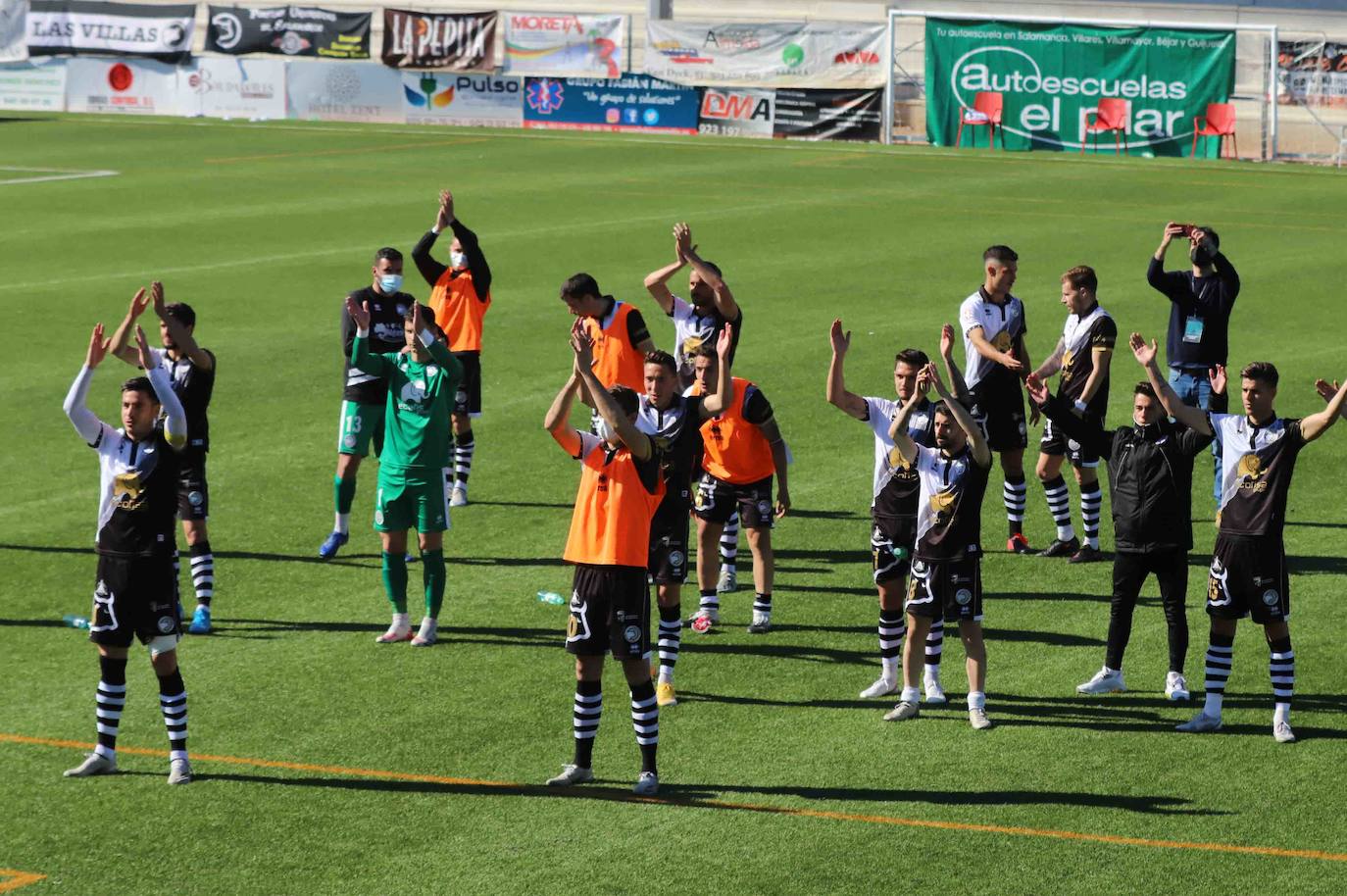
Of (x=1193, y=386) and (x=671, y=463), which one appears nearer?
(x=671, y=463)

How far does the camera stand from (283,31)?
5631 centimetres

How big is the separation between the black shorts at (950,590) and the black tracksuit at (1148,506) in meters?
1.13

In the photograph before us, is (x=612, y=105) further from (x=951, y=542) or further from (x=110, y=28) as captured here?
(x=951, y=542)

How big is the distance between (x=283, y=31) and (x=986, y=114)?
69.2 ft

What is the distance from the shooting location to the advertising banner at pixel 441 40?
179 ft

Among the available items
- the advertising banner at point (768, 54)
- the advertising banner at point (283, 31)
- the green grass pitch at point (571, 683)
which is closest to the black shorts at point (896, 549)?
the green grass pitch at point (571, 683)

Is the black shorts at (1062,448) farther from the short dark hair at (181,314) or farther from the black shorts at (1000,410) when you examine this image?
the short dark hair at (181,314)

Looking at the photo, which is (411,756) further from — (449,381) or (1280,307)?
(1280,307)

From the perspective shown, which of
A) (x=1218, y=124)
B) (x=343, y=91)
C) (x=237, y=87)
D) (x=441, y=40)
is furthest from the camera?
(x=237, y=87)

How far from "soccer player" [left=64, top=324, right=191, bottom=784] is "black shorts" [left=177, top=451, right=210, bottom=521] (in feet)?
10.4

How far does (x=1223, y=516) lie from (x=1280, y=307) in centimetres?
1598

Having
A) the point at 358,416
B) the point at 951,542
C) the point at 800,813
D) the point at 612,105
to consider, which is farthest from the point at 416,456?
the point at 612,105

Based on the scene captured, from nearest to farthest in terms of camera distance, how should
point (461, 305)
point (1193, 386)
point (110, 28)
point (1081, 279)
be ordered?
point (1081, 279)
point (1193, 386)
point (461, 305)
point (110, 28)

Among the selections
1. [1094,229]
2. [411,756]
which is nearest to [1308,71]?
[1094,229]
